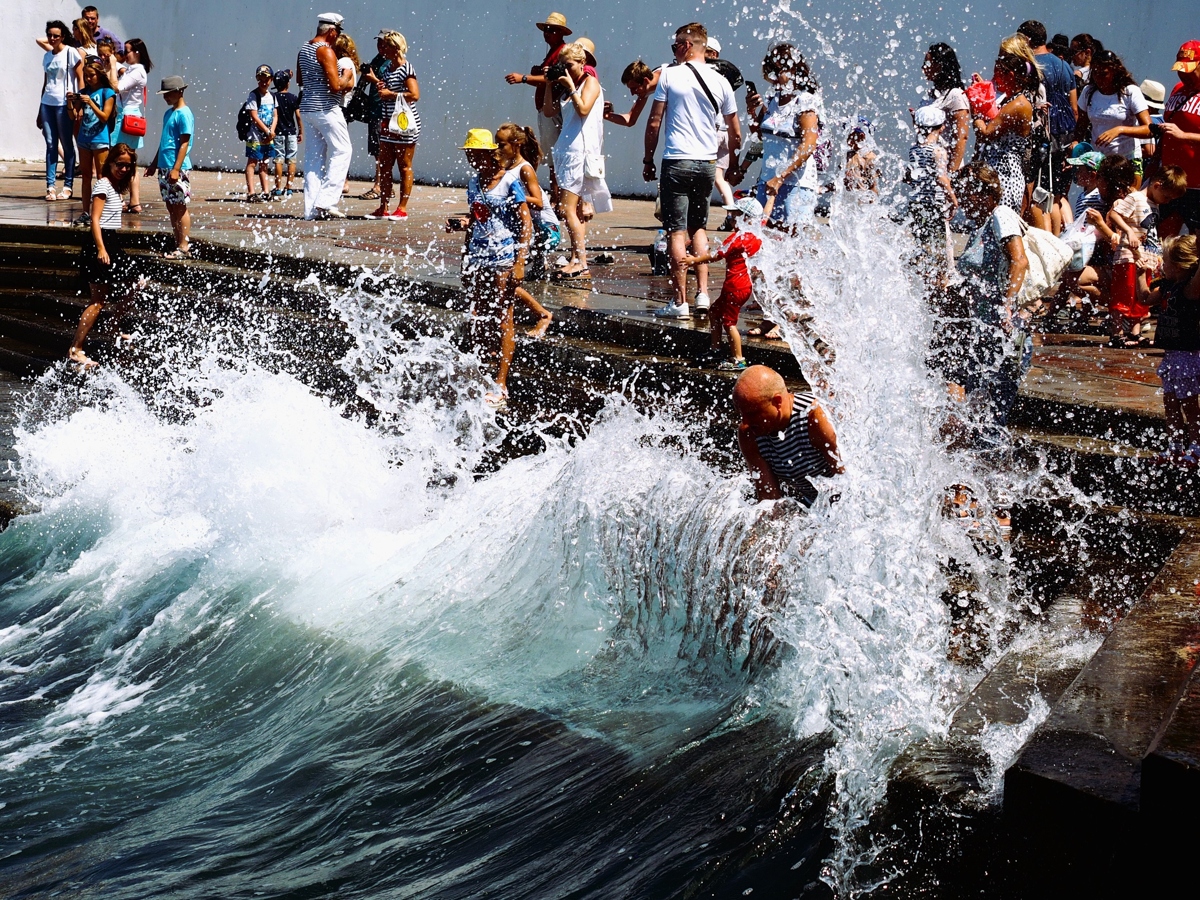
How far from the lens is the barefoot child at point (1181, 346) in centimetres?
546

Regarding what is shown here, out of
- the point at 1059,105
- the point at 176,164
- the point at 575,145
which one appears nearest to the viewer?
the point at 575,145

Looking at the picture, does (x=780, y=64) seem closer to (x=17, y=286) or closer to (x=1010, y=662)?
(x=1010, y=662)

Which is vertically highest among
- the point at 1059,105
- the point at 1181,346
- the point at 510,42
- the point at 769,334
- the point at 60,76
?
the point at 510,42

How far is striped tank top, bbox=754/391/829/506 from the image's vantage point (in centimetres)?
501

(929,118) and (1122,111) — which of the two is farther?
(1122,111)

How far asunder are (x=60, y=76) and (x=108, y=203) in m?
6.86

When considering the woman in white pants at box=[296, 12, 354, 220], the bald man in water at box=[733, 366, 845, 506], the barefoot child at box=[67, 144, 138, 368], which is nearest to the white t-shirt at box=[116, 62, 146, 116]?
the woman in white pants at box=[296, 12, 354, 220]

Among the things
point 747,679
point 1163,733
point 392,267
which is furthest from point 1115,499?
point 392,267

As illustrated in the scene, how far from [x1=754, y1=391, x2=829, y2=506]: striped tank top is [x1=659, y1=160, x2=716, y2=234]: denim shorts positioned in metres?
3.41

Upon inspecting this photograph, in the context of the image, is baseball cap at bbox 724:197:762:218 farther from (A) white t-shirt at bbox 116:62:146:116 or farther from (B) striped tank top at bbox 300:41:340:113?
(A) white t-shirt at bbox 116:62:146:116

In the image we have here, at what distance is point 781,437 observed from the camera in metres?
5.08

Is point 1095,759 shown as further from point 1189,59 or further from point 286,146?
point 286,146

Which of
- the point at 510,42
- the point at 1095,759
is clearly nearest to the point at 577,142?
the point at 1095,759

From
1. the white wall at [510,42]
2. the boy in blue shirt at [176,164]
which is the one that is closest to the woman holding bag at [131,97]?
the boy in blue shirt at [176,164]
